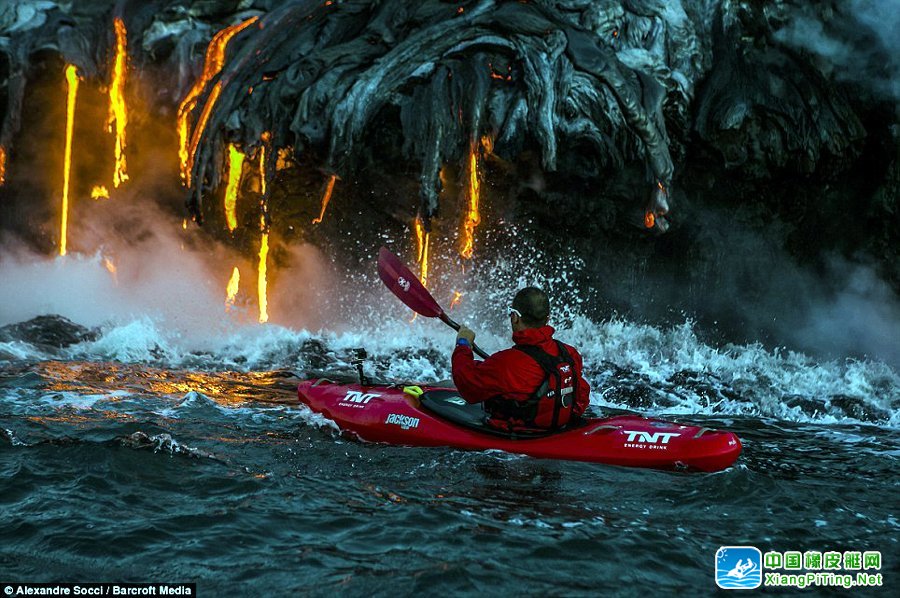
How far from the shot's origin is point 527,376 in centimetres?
506

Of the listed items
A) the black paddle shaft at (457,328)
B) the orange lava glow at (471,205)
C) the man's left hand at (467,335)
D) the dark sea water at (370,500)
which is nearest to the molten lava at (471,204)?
the orange lava glow at (471,205)

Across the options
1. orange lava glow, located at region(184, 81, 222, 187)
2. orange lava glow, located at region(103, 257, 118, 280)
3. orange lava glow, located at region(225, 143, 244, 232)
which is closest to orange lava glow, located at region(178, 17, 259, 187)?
orange lava glow, located at region(184, 81, 222, 187)

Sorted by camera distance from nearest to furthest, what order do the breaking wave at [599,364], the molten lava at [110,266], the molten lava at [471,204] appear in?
the breaking wave at [599,364] < the molten lava at [471,204] < the molten lava at [110,266]

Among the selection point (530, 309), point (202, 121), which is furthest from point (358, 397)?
point (202, 121)

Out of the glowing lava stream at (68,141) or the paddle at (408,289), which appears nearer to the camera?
the paddle at (408,289)

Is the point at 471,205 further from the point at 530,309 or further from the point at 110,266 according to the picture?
the point at 110,266

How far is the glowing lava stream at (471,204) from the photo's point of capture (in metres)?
8.86

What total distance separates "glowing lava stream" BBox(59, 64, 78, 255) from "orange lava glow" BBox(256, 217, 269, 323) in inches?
116

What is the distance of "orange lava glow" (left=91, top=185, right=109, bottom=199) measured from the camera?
1141 centimetres

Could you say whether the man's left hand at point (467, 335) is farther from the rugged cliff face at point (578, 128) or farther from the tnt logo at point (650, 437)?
the rugged cliff face at point (578, 128)

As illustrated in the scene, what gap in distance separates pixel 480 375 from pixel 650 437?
41.4 inches

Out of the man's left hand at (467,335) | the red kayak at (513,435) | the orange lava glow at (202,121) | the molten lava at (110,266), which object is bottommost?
the red kayak at (513,435)

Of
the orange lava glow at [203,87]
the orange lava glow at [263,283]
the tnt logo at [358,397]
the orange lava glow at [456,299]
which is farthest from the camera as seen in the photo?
the orange lava glow at [263,283]

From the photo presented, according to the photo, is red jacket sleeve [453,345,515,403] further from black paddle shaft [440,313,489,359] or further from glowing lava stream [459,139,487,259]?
glowing lava stream [459,139,487,259]
